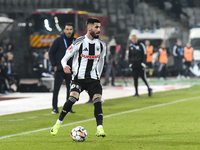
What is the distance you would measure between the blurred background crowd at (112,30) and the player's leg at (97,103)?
11.0 meters

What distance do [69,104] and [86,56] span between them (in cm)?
79

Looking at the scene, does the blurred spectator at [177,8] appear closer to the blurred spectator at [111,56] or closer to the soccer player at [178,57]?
the soccer player at [178,57]

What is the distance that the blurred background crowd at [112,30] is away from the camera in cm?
2673

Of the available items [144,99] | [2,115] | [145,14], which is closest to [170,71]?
[145,14]

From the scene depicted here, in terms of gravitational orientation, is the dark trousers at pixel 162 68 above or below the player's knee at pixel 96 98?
below

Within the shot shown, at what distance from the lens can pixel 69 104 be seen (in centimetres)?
805

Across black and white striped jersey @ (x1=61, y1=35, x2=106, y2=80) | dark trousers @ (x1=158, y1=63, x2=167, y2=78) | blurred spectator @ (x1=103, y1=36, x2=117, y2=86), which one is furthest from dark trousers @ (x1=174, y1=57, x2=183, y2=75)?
black and white striped jersey @ (x1=61, y1=35, x2=106, y2=80)

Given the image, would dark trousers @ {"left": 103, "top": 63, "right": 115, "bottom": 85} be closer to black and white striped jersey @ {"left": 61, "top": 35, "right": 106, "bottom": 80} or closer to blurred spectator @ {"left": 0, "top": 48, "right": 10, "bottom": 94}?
blurred spectator @ {"left": 0, "top": 48, "right": 10, "bottom": 94}

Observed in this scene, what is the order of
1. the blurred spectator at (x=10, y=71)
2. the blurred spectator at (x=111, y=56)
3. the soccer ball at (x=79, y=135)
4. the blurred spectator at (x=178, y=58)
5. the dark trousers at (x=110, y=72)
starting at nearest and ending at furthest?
the soccer ball at (x=79, y=135)
the blurred spectator at (x=10, y=71)
the blurred spectator at (x=111, y=56)
the dark trousers at (x=110, y=72)
the blurred spectator at (x=178, y=58)

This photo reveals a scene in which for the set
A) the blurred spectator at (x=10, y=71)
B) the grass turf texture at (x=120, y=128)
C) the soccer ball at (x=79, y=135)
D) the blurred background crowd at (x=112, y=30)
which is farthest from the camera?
the blurred background crowd at (x=112, y=30)

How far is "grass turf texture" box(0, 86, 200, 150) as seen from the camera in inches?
291

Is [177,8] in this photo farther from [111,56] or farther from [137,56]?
[137,56]

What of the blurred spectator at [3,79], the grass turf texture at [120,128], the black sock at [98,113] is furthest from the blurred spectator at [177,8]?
the black sock at [98,113]

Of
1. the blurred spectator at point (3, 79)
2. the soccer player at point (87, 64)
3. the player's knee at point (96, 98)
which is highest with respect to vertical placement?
the soccer player at point (87, 64)
